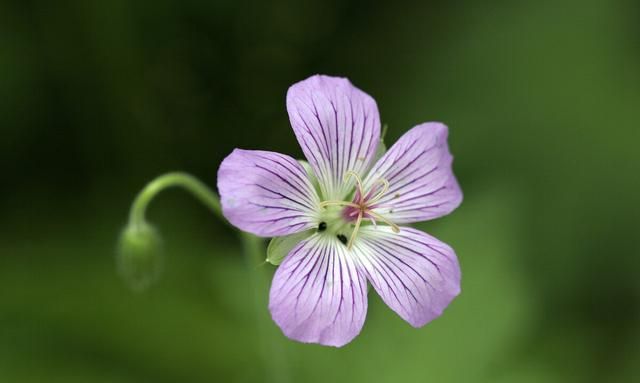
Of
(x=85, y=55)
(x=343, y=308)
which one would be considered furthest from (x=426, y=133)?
(x=85, y=55)

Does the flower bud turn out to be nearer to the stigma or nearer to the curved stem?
the curved stem

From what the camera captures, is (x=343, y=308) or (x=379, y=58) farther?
(x=379, y=58)

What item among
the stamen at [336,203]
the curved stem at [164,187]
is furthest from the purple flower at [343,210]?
the curved stem at [164,187]

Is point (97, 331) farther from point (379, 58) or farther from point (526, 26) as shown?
point (526, 26)

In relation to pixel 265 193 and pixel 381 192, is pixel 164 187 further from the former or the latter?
pixel 381 192

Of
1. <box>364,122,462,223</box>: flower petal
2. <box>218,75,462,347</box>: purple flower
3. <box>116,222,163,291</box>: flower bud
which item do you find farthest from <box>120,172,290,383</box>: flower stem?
<box>364,122,462,223</box>: flower petal

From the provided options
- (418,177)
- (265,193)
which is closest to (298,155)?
(418,177)

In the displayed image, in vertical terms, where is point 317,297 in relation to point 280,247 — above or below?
below
